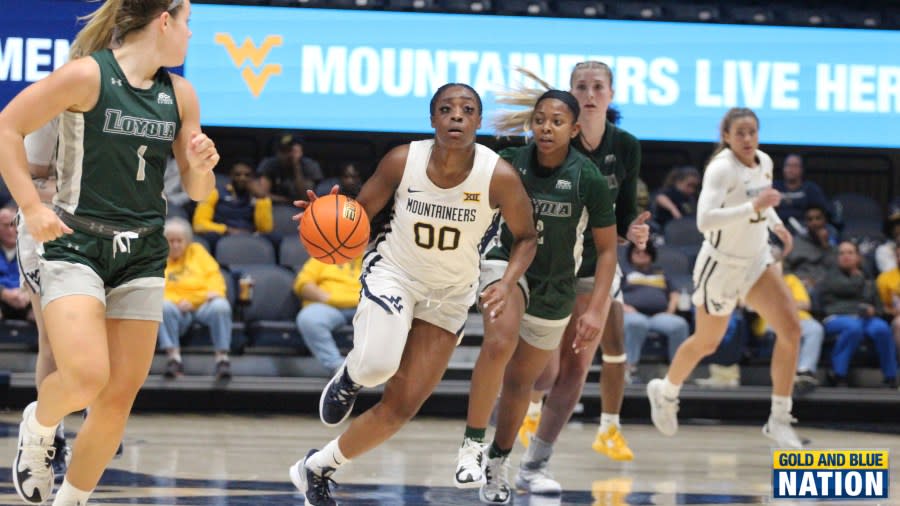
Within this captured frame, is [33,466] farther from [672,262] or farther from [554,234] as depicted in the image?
[672,262]

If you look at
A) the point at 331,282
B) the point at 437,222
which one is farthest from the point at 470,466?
the point at 331,282

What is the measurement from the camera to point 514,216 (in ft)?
16.4

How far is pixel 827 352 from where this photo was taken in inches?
399

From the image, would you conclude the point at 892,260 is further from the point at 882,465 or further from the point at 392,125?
the point at 882,465

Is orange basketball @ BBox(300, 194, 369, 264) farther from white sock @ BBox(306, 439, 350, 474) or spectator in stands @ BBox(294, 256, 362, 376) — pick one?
spectator in stands @ BBox(294, 256, 362, 376)

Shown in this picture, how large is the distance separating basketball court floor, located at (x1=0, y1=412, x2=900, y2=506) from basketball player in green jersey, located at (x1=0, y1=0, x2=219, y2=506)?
1.09m

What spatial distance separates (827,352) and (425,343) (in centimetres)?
600

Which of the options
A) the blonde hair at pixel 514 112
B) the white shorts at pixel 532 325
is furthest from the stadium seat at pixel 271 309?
the white shorts at pixel 532 325

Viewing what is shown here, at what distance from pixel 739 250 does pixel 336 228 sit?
3.10 meters

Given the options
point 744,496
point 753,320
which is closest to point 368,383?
point 744,496

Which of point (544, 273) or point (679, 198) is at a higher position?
point (679, 198)

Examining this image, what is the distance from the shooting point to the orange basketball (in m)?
4.76

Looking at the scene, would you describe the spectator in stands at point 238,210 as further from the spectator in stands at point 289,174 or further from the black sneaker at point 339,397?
the black sneaker at point 339,397

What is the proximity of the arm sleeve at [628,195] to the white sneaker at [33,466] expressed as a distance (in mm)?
3036
